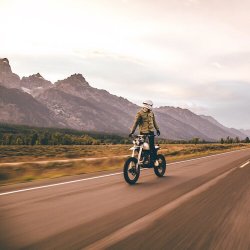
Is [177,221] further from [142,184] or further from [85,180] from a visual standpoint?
[85,180]

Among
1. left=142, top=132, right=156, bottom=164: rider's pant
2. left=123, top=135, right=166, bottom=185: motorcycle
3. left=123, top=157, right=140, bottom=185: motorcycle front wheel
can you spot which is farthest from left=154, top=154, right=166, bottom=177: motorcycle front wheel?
left=123, top=157, right=140, bottom=185: motorcycle front wheel

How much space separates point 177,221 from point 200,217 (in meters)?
0.50

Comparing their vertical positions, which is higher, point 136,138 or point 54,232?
point 136,138

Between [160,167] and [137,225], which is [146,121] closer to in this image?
[160,167]

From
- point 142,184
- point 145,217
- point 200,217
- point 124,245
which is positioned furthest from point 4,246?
point 142,184

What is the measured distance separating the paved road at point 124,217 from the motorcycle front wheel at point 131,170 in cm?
46

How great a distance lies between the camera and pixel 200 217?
5.61 meters

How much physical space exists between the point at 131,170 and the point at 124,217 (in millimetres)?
4211

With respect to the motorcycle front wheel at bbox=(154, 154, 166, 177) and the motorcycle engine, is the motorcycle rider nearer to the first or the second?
the motorcycle engine

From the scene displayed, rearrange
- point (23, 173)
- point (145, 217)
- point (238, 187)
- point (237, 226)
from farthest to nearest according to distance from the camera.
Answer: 1. point (23, 173)
2. point (238, 187)
3. point (145, 217)
4. point (237, 226)

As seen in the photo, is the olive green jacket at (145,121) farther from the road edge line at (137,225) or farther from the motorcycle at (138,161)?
the road edge line at (137,225)

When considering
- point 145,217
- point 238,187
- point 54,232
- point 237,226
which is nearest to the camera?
point 54,232

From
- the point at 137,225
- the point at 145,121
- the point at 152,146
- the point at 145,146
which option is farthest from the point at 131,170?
the point at 137,225

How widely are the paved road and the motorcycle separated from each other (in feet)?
1.89
